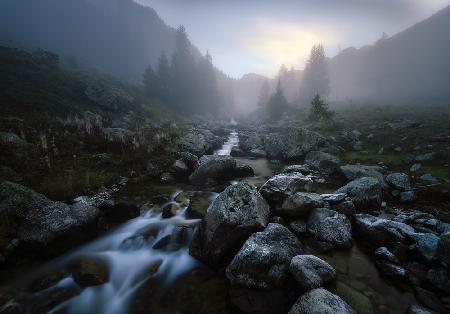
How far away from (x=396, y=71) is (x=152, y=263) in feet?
459

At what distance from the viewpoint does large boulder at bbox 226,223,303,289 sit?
5605 millimetres

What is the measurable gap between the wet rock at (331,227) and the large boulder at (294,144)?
1149cm

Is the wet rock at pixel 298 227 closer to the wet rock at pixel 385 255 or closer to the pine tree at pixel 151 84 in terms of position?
the wet rock at pixel 385 255

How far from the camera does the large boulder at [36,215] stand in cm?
719

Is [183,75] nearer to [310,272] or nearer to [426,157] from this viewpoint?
[426,157]

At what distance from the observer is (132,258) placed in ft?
25.8

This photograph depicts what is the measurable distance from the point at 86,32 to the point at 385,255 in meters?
144

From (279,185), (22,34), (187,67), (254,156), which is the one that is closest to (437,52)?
(187,67)

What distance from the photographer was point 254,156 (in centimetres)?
2102

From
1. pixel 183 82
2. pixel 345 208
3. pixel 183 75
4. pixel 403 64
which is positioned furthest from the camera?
pixel 403 64

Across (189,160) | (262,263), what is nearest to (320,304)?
(262,263)

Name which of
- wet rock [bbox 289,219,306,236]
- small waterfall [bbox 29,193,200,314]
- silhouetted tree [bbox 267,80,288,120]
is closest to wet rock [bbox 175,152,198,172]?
small waterfall [bbox 29,193,200,314]

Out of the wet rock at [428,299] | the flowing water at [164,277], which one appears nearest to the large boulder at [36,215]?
the flowing water at [164,277]

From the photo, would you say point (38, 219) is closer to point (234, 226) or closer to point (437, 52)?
point (234, 226)
